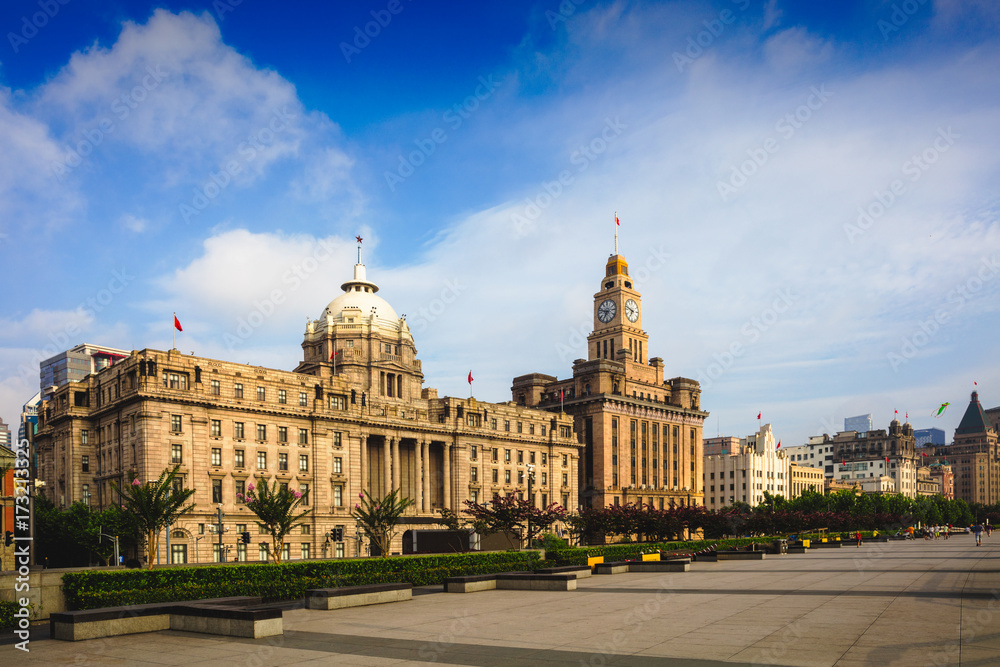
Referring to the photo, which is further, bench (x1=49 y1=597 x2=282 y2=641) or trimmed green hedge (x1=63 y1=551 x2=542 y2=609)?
trimmed green hedge (x1=63 y1=551 x2=542 y2=609)

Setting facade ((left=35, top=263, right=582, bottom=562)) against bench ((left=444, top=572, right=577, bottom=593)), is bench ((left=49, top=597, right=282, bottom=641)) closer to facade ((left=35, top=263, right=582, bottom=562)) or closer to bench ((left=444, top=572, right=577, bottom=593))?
bench ((left=444, top=572, right=577, bottom=593))

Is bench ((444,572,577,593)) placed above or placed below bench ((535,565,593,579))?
above

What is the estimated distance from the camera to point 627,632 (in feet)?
70.5

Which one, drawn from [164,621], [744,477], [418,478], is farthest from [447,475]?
[744,477]

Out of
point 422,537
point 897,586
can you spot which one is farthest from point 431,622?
point 422,537

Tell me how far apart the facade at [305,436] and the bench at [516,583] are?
34598 millimetres

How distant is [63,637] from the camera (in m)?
21.8

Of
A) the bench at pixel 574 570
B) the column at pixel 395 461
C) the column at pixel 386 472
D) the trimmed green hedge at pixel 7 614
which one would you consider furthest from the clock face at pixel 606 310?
the trimmed green hedge at pixel 7 614

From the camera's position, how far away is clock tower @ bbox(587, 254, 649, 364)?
477 feet

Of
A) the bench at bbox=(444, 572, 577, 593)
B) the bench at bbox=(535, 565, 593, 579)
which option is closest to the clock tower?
the bench at bbox=(535, 565, 593, 579)

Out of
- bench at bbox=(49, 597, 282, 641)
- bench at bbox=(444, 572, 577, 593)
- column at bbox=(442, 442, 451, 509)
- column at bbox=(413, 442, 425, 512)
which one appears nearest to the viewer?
bench at bbox=(49, 597, 282, 641)

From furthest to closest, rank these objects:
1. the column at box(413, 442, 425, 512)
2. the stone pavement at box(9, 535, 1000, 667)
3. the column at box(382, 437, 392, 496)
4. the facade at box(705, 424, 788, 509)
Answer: the facade at box(705, 424, 788, 509) < the column at box(413, 442, 425, 512) < the column at box(382, 437, 392, 496) < the stone pavement at box(9, 535, 1000, 667)

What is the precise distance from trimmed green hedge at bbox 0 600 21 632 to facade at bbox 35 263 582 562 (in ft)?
126

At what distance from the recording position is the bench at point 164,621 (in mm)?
21719
